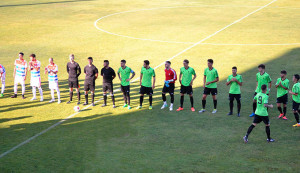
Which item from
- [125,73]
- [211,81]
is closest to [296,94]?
[211,81]

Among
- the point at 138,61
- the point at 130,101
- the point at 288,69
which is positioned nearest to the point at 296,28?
the point at 288,69

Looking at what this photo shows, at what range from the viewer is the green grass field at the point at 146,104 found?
11531 mm

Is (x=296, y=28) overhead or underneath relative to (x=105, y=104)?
overhead

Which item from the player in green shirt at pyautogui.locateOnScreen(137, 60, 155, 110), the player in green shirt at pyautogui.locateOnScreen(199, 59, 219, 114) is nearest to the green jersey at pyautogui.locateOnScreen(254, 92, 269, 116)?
the player in green shirt at pyautogui.locateOnScreen(199, 59, 219, 114)

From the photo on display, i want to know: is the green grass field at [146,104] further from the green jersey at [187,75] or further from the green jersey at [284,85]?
the green jersey at [187,75]

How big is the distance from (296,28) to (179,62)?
13.5 meters

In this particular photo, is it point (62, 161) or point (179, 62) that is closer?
point (62, 161)

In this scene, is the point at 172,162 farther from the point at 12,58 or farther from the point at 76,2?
the point at 76,2

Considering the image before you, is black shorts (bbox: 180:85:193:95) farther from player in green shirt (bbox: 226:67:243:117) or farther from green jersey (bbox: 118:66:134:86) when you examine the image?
green jersey (bbox: 118:66:134:86)

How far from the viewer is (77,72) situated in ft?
57.7

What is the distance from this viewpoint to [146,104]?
1669cm

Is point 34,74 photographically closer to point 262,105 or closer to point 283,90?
point 262,105

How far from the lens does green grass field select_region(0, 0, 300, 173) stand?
1153 centimetres

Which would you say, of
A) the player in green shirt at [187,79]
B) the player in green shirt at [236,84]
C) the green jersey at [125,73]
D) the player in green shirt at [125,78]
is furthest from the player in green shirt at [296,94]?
the green jersey at [125,73]
